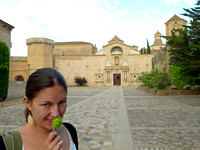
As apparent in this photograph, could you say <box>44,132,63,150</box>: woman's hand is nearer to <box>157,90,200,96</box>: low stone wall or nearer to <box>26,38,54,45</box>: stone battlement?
<box>157,90,200,96</box>: low stone wall

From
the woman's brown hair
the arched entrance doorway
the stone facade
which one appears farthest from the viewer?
the stone facade

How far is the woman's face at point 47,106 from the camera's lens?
917 millimetres

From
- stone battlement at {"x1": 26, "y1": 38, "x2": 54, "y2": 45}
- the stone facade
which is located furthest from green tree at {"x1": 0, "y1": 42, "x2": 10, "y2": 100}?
the stone facade

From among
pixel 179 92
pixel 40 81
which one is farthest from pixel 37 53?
pixel 40 81

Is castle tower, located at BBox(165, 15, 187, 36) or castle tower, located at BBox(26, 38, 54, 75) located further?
castle tower, located at BBox(165, 15, 187, 36)

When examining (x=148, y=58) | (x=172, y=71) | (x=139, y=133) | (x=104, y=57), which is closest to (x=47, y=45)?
(x=104, y=57)

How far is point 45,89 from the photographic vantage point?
0.95 meters

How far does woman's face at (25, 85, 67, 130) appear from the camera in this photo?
3.01 ft

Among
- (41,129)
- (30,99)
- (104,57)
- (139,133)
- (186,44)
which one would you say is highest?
(104,57)

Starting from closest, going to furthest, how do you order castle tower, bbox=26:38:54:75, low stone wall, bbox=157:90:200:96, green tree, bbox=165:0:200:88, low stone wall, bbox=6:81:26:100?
1. green tree, bbox=165:0:200:88
2. low stone wall, bbox=6:81:26:100
3. low stone wall, bbox=157:90:200:96
4. castle tower, bbox=26:38:54:75

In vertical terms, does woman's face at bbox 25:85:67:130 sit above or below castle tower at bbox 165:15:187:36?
below

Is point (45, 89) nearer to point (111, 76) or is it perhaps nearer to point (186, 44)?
point (186, 44)

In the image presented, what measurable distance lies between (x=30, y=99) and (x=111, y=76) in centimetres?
4046

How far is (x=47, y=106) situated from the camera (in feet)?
3.04
